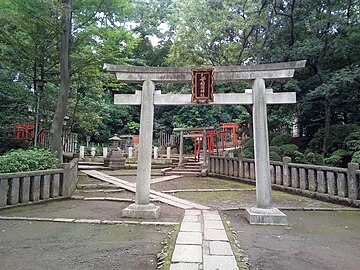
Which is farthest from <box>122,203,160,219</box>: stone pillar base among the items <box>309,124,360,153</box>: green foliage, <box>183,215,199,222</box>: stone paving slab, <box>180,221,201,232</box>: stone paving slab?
<box>309,124,360,153</box>: green foliage

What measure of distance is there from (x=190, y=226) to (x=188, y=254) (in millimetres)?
1389

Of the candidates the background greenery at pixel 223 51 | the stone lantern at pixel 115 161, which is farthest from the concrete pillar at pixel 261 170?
the stone lantern at pixel 115 161

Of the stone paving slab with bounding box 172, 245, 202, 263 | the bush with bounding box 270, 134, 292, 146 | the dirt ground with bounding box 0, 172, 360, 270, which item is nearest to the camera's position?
the stone paving slab with bounding box 172, 245, 202, 263

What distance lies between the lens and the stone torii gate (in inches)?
220

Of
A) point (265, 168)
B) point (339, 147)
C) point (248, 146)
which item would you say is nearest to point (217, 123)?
point (248, 146)

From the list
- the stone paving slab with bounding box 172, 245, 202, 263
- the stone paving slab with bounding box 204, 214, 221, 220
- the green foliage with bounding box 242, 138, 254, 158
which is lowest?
the stone paving slab with bounding box 204, 214, 221, 220

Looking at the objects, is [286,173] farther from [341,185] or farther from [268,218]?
[268,218]

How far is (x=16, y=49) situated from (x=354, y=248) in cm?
1184

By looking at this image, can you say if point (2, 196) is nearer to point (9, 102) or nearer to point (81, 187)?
point (81, 187)

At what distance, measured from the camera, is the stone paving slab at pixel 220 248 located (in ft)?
11.1

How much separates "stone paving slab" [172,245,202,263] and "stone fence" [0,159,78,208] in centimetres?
466

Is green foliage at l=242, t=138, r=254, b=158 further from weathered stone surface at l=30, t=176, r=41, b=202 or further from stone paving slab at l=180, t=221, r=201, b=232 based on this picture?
weathered stone surface at l=30, t=176, r=41, b=202

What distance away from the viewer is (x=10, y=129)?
1071cm

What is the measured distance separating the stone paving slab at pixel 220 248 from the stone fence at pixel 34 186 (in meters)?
4.96
